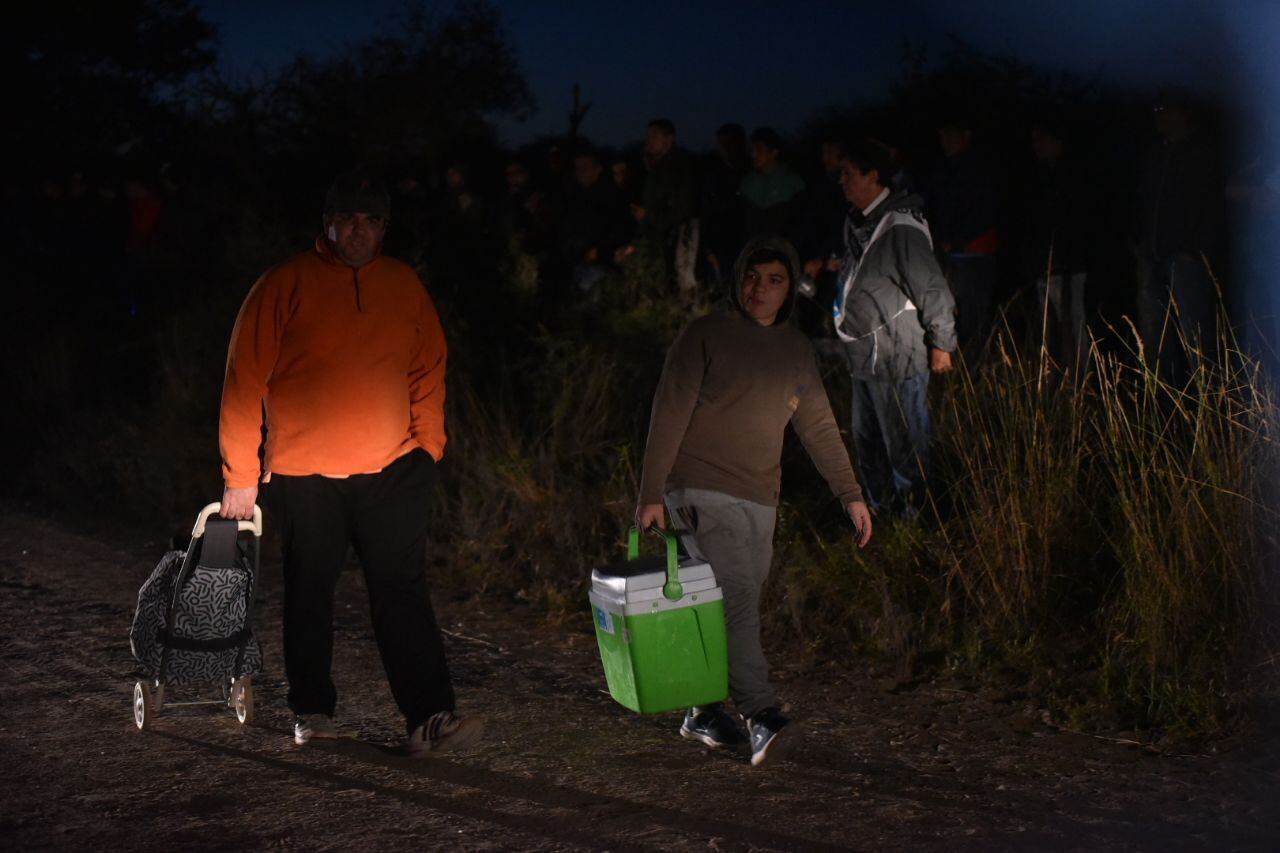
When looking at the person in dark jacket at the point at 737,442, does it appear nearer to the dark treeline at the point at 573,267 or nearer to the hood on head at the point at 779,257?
the hood on head at the point at 779,257

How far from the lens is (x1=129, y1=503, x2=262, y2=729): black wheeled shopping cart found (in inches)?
210

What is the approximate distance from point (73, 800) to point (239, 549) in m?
1.03

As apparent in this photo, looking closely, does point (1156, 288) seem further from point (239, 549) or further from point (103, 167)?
point (103, 167)

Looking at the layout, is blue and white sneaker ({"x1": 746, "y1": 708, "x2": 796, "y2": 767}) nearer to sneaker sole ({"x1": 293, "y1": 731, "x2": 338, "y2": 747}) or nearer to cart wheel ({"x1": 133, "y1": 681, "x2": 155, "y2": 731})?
sneaker sole ({"x1": 293, "y1": 731, "x2": 338, "y2": 747})

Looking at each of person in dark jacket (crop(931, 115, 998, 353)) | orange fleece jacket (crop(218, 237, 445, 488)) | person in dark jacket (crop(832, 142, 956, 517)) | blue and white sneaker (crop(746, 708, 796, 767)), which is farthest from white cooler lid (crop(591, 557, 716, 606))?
person in dark jacket (crop(931, 115, 998, 353))

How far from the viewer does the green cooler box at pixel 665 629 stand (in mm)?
5008

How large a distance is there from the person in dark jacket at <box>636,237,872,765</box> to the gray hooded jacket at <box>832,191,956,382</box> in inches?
81.7

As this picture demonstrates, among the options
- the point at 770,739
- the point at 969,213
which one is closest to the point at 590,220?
the point at 969,213

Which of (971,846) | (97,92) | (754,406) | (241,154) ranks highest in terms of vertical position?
(97,92)

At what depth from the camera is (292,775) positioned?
16.4 ft

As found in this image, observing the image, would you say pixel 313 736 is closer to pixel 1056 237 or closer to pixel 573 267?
pixel 1056 237

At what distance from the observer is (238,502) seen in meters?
5.16

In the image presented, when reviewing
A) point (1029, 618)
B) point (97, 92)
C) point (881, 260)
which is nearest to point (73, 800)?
point (1029, 618)

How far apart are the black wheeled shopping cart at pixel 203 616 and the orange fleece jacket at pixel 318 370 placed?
0.31 m
